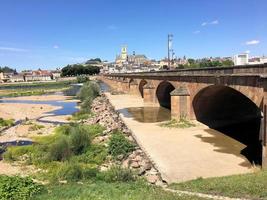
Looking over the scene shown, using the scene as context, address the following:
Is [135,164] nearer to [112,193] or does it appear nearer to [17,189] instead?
[112,193]

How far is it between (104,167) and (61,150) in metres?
3.83

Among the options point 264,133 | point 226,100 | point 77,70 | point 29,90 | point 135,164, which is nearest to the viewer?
point 264,133

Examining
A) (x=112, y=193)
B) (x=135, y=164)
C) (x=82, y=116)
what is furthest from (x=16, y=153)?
(x=82, y=116)

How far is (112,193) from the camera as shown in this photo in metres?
10.5

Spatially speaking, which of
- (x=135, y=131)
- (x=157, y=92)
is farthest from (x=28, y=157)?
(x=157, y=92)

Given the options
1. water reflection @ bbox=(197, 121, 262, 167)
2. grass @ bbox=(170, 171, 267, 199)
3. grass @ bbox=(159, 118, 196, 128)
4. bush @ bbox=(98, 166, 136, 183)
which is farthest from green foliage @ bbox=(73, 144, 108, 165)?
grass @ bbox=(170, 171, 267, 199)

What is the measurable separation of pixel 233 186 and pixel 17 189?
8076 millimetres

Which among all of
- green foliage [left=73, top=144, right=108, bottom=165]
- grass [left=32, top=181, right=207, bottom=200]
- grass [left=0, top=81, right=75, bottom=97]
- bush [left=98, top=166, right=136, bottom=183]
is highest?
grass [left=32, top=181, right=207, bottom=200]

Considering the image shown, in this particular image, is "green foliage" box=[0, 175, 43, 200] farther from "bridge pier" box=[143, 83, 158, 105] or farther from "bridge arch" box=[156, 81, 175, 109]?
"bridge pier" box=[143, 83, 158, 105]

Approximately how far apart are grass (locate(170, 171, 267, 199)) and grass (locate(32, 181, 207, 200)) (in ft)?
3.24

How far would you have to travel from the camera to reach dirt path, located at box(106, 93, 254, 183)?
13.7 meters

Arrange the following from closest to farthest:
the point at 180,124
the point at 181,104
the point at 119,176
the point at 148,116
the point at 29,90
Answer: the point at 119,176, the point at 180,124, the point at 181,104, the point at 148,116, the point at 29,90

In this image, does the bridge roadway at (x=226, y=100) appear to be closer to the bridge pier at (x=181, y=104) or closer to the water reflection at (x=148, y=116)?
the bridge pier at (x=181, y=104)

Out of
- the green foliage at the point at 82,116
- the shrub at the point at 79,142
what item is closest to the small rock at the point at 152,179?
the shrub at the point at 79,142
